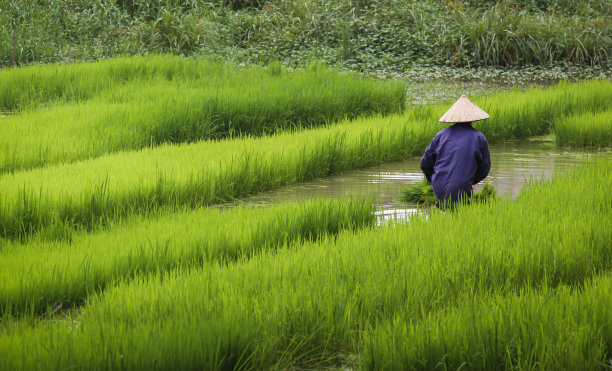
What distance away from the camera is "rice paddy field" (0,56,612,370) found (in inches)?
104

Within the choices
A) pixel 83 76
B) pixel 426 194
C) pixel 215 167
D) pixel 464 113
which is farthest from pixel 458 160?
pixel 83 76

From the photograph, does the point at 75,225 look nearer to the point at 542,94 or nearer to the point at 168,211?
the point at 168,211

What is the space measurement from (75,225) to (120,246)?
1009 millimetres

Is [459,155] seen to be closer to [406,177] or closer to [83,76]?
[406,177]

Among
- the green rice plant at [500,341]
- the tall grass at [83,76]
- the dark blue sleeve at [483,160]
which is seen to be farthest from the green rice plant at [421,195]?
the tall grass at [83,76]

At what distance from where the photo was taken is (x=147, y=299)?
10.3 ft

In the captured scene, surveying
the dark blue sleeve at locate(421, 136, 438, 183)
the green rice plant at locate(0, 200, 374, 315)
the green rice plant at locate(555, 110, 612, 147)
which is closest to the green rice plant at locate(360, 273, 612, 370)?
the green rice plant at locate(0, 200, 374, 315)

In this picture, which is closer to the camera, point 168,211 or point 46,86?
point 168,211

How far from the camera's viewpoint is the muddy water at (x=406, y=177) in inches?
232

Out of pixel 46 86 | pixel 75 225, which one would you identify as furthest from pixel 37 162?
pixel 46 86

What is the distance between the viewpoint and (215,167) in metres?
6.07

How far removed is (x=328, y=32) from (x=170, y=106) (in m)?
7.64

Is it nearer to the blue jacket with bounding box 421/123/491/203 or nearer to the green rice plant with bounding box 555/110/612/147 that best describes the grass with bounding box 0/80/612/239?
the green rice plant with bounding box 555/110/612/147

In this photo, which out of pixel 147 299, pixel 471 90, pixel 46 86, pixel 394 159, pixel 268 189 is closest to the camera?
pixel 147 299
